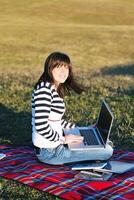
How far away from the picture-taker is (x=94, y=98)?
14.3 m

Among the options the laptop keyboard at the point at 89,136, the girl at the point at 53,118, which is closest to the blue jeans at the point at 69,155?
the girl at the point at 53,118

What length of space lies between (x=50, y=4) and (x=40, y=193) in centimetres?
5347

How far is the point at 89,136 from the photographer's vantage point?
8969 millimetres

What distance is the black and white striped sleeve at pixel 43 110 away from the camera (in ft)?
27.1

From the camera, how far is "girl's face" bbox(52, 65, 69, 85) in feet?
27.5

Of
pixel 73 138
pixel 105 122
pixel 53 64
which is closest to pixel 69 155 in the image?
pixel 73 138

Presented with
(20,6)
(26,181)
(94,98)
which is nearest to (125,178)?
(26,181)

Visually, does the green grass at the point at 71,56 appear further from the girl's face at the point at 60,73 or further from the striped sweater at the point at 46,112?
the girl's face at the point at 60,73

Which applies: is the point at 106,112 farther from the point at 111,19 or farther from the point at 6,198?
the point at 111,19

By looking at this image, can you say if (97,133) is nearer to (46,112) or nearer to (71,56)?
(46,112)

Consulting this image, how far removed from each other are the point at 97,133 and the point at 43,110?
1.23m

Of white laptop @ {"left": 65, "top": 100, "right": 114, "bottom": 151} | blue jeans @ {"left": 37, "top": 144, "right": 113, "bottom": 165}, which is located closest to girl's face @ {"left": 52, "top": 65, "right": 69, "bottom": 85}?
white laptop @ {"left": 65, "top": 100, "right": 114, "bottom": 151}

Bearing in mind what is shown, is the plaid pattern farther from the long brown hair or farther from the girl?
the long brown hair

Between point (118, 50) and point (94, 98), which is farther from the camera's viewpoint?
point (118, 50)
